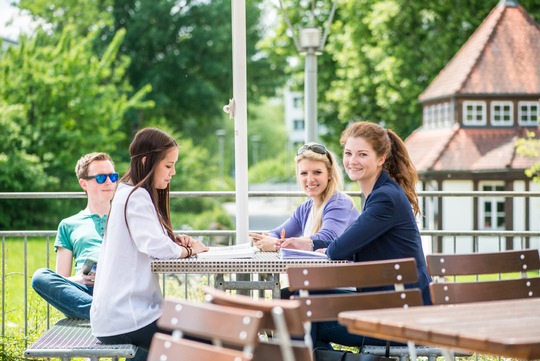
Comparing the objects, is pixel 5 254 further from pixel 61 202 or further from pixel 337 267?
pixel 61 202

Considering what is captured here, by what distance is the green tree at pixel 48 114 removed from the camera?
3297 centimetres

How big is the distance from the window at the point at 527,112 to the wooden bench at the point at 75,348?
34.7 m

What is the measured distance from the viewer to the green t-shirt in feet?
20.3

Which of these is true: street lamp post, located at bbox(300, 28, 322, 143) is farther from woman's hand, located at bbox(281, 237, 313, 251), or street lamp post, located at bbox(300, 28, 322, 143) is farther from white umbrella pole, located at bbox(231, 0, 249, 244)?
woman's hand, located at bbox(281, 237, 313, 251)

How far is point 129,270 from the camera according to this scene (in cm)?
505

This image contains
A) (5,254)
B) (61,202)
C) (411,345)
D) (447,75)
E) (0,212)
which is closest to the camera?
(411,345)

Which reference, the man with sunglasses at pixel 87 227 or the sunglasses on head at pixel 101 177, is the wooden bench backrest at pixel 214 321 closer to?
the man with sunglasses at pixel 87 227

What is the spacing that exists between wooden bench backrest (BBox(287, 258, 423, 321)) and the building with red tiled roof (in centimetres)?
3306

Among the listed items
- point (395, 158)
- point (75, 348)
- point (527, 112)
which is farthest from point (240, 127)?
point (527, 112)

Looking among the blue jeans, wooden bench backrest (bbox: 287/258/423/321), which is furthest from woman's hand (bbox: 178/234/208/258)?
wooden bench backrest (bbox: 287/258/423/321)

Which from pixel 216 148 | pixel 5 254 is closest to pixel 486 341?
pixel 5 254

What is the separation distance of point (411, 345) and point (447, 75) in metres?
33.8

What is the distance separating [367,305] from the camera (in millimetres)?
4406

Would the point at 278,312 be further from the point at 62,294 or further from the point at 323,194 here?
the point at 323,194
